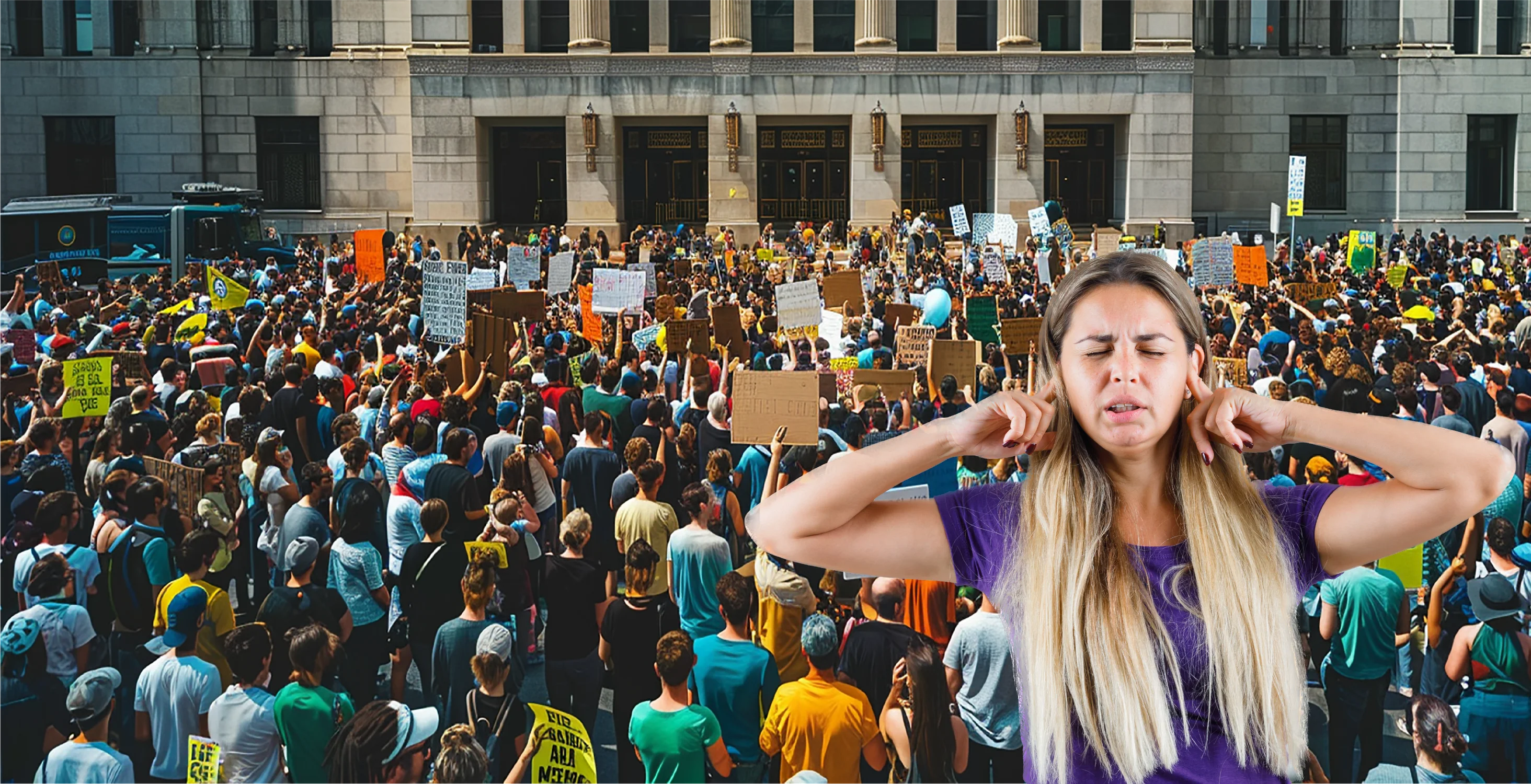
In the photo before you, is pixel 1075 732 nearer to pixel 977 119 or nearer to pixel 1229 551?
pixel 1229 551

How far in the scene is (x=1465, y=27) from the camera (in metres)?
51.3

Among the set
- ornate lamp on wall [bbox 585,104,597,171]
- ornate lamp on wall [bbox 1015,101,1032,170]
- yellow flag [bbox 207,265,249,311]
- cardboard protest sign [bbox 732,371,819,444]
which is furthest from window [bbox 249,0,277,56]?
cardboard protest sign [bbox 732,371,819,444]

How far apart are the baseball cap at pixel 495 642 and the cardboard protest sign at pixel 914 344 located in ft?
30.8

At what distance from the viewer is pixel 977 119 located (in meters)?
50.0

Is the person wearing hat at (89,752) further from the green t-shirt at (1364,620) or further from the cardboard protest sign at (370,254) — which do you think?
the cardboard protest sign at (370,254)

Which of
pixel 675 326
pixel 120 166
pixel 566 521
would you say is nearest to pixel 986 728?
pixel 566 521

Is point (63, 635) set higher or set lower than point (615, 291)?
lower

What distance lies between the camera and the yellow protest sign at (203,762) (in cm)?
658

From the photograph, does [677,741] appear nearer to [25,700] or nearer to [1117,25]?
[25,700]

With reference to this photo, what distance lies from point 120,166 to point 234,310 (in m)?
31.2

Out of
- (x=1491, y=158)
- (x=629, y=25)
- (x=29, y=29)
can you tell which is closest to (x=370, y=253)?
(x=629, y=25)

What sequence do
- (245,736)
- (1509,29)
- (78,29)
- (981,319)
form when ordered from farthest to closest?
(1509,29), (78,29), (981,319), (245,736)

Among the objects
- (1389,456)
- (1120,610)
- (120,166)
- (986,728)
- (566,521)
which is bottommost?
(986,728)

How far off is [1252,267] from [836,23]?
27.8 m
